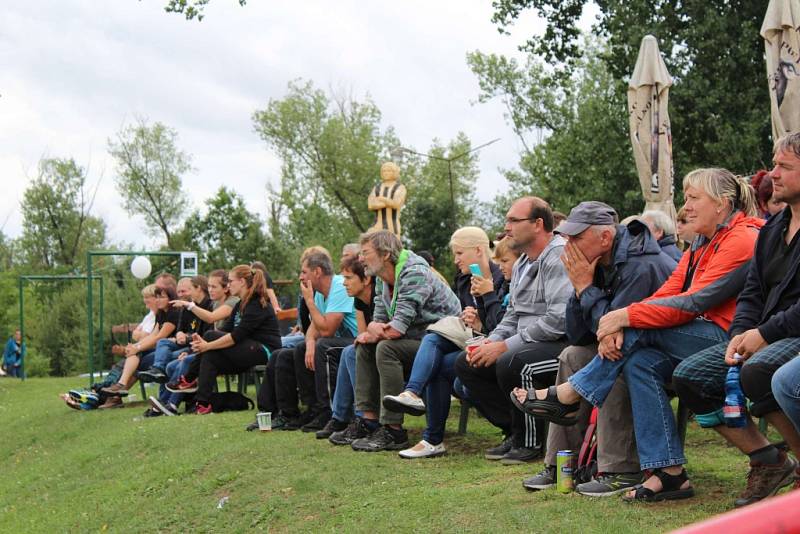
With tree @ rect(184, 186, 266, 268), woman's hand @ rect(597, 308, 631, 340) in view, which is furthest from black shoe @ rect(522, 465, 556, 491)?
tree @ rect(184, 186, 266, 268)

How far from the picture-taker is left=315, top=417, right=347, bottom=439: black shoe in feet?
26.4

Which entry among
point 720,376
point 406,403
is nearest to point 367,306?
point 406,403

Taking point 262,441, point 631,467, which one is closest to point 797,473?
point 631,467

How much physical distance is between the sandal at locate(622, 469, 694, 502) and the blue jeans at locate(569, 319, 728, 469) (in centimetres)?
7

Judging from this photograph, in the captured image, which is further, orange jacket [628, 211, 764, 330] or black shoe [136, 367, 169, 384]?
black shoe [136, 367, 169, 384]

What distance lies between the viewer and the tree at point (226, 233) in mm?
45781

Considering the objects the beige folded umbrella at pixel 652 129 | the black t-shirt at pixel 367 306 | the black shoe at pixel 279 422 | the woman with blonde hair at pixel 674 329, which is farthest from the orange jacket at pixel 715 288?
the black shoe at pixel 279 422

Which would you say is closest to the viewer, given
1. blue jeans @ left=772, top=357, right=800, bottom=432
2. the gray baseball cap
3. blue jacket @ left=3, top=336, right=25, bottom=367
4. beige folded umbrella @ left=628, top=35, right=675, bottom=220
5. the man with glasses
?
blue jeans @ left=772, top=357, right=800, bottom=432

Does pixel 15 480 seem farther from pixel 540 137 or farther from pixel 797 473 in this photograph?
pixel 540 137

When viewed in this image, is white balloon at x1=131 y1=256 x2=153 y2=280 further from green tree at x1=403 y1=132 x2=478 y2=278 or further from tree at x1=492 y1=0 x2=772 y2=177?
green tree at x1=403 y1=132 x2=478 y2=278

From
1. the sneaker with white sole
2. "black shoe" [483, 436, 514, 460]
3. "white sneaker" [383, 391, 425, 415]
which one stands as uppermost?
"white sneaker" [383, 391, 425, 415]

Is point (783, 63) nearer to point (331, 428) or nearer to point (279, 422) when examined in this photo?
point (331, 428)

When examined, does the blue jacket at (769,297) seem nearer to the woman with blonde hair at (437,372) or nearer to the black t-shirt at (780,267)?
the black t-shirt at (780,267)

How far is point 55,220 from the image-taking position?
54.2 m
